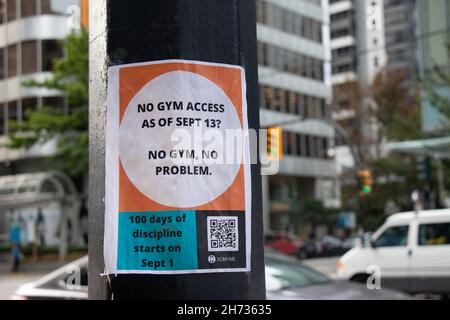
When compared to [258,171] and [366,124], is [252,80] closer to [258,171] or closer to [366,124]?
[258,171]

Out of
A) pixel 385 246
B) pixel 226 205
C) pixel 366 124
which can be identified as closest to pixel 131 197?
pixel 226 205

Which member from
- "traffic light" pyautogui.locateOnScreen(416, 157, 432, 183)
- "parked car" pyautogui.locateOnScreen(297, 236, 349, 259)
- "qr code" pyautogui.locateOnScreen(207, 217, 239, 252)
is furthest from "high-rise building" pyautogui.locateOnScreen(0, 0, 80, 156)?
"qr code" pyautogui.locateOnScreen(207, 217, 239, 252)

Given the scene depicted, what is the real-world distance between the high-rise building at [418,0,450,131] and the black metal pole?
1134 inches

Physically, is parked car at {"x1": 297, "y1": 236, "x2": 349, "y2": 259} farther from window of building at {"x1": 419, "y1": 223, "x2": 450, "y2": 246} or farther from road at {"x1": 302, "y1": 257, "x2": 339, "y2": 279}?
window of building at {"x1": 419, "y1": 223, "x2": 450, "y2": 246}

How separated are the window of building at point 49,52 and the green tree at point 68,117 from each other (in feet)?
23.8

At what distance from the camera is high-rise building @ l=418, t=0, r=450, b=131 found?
1199 inches

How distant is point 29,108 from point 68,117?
6339 mm

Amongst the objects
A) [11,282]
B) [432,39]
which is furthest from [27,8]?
[432,39]

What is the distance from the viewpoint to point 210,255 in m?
2.06

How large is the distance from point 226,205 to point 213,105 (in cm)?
32

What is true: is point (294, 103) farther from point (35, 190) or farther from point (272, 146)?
point (272, 146)

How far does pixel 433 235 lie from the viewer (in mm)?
13227

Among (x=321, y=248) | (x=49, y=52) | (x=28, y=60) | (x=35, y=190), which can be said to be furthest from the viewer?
(x=321, y=248)
